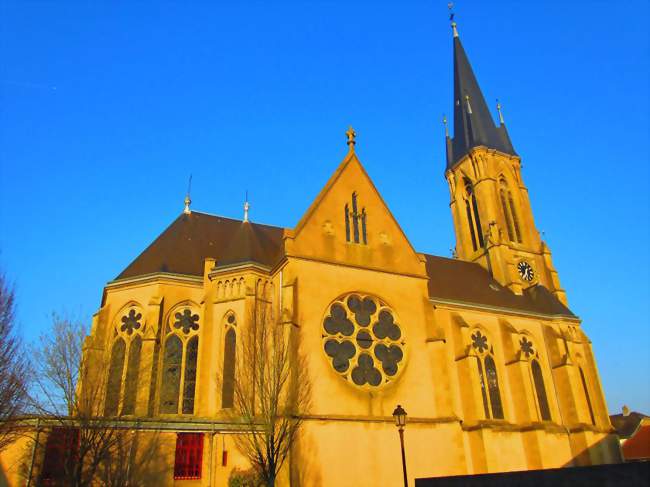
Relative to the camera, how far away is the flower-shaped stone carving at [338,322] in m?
21.5

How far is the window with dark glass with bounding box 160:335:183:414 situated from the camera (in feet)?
70.2

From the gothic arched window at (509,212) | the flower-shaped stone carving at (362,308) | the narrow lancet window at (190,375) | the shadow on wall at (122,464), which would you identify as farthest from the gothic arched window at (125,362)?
the gothic arched window at (509,212)

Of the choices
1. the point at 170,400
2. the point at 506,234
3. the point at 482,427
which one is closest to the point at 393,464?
the point at 482,427

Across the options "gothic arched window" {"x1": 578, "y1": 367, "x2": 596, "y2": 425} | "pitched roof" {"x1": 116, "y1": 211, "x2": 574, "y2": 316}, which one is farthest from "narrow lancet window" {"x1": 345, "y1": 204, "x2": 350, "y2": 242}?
"gothic arched window" {"x1": 578, "y1": 367, "x2": 596, "y2": 425}

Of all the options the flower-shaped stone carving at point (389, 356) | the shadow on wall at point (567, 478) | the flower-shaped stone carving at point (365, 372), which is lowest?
the shadow on wall at point (567, 478)

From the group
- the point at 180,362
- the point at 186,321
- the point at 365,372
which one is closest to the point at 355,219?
the point at 365,372

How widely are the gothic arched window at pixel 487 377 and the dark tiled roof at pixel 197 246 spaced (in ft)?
43.8

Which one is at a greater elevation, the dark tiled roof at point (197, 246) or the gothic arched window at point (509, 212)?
the gothic arched window at point (509, 212)

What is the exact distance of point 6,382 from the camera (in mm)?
17188

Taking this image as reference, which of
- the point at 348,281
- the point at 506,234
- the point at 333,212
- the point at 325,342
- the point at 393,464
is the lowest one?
the point at 393,464

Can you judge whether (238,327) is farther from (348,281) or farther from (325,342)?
(348,281)

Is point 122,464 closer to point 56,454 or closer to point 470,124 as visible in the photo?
point 56,454

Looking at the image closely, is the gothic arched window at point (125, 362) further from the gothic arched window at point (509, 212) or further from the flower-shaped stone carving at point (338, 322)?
the gothic arched window at point (509, 212)

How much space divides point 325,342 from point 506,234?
2352cm
